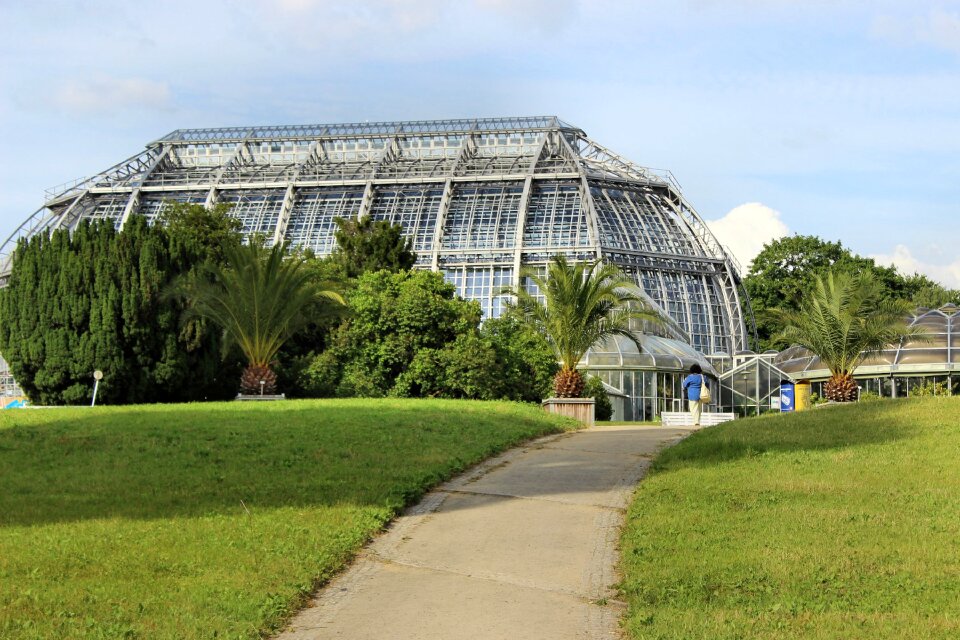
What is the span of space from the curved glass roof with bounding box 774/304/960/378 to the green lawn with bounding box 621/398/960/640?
101ft

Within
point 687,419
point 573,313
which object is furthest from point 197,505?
point 687,419

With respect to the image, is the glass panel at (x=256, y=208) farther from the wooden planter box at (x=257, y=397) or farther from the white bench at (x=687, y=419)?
the white bench at (x=687, y=419)

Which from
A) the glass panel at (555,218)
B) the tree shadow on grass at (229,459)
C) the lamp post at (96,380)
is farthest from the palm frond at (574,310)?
the glass panel at (555,218)

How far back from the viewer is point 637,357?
51438mm

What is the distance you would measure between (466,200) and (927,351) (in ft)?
88.3

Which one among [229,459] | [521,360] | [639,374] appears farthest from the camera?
[639,374]

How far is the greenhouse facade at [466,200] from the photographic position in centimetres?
6375

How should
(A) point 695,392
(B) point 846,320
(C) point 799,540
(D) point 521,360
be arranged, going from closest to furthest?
(C) point 799,540 → (A) point 695,392 → (B) point 846,320 → (D) point 521,360

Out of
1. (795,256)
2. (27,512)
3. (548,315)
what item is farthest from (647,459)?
(795,256)

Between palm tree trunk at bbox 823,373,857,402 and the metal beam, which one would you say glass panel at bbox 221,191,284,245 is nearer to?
the metal beam

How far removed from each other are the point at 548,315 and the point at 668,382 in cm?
2046

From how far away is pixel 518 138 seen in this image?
72.4 metres

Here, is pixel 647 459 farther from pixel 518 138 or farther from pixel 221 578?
pixel 518 138

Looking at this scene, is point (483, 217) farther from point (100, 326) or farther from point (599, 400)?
point (100, 326)
